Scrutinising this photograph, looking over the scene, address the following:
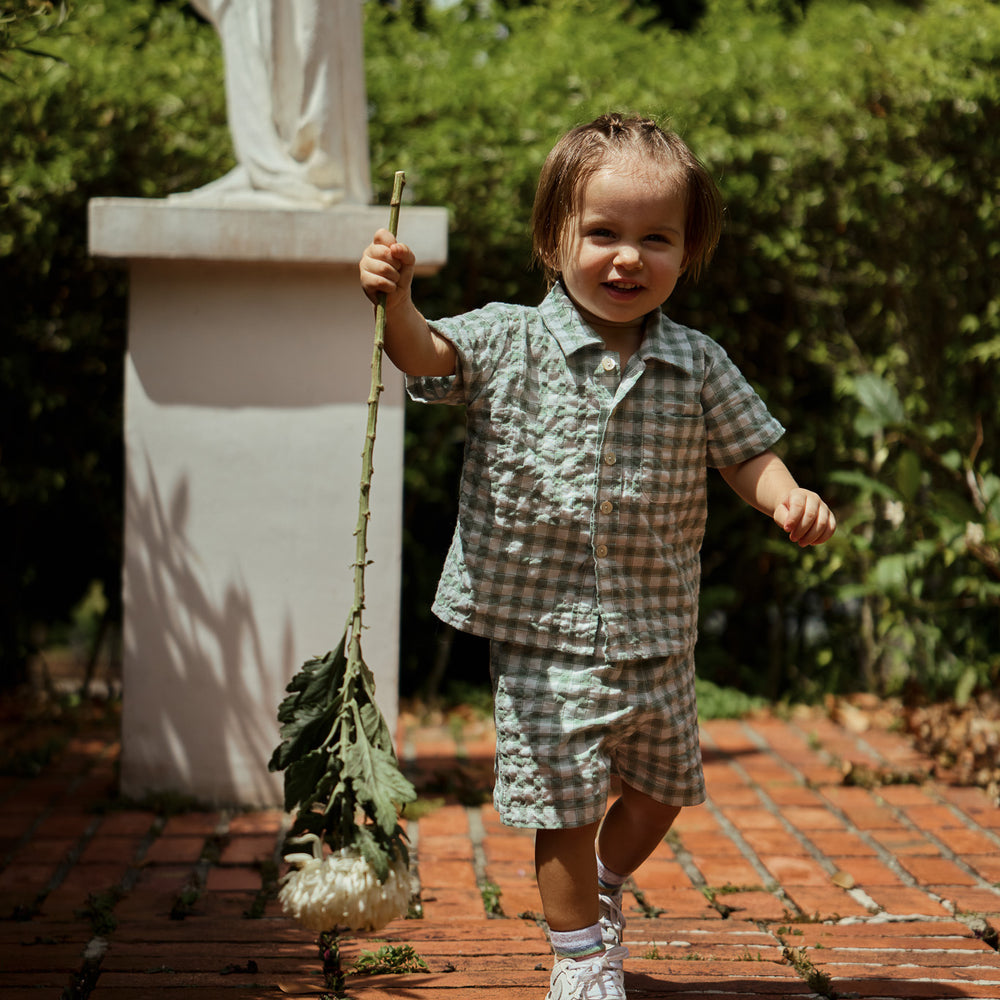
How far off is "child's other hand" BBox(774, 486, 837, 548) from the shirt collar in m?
0.31

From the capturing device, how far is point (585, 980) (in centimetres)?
212

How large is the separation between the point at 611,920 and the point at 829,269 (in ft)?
10.4

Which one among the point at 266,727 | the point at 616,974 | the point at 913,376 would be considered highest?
the point at 913,376

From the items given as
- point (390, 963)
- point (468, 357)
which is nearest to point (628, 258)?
point (468, 357)

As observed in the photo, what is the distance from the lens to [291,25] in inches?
140

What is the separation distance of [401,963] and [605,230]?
4.75ft

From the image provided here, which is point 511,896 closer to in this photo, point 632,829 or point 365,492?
point 632,829

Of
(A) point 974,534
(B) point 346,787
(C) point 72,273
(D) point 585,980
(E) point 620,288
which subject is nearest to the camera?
(B) point 346,787

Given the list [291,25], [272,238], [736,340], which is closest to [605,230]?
[272,238]

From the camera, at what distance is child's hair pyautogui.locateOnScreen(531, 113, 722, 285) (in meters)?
2.22

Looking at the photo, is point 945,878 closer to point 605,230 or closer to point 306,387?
point 605,230

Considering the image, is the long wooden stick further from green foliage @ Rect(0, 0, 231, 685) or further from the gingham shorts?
green foliage @ Rect(0, 0, 231, 685)

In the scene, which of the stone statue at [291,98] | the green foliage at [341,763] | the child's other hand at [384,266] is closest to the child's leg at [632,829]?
the green foliage at [341,763]

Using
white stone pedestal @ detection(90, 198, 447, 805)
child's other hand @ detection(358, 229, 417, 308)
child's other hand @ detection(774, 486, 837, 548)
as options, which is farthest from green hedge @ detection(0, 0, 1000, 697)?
child's other hand @ detection(358, 229, 417, 308)
